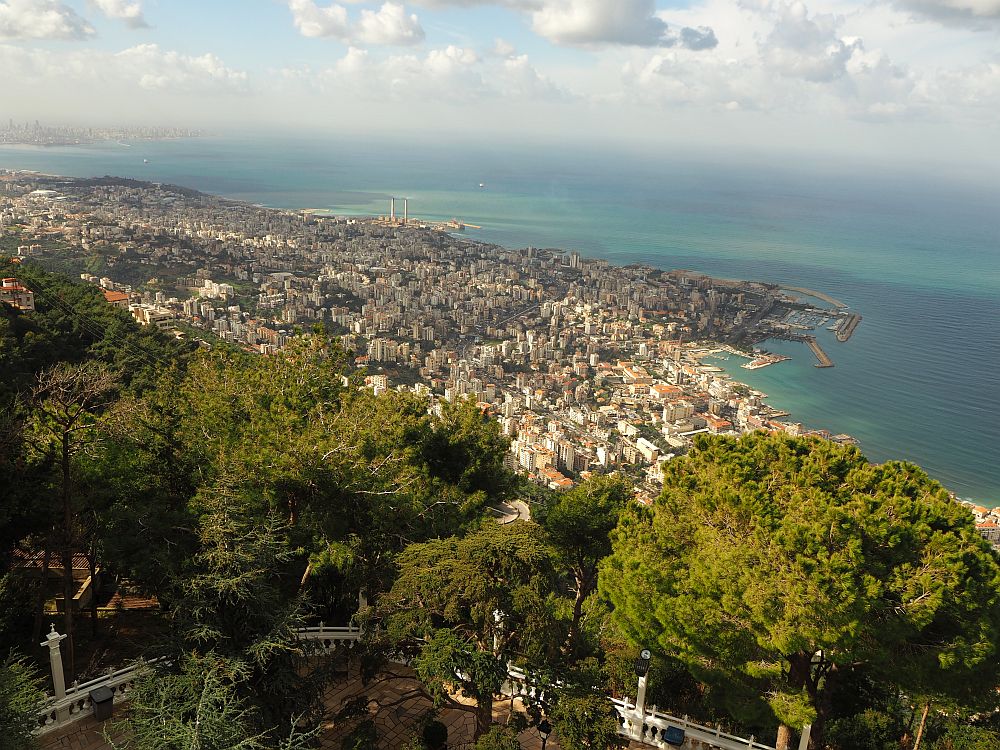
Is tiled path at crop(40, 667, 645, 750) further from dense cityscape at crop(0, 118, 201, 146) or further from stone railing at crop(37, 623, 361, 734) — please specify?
dense cityscape at crop(0, 118, 201, 146)

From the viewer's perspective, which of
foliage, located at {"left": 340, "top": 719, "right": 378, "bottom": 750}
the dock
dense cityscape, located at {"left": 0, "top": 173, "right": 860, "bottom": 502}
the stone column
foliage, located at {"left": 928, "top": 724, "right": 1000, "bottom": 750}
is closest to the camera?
foliage, located at {"left": 340, "top": 719, "right": 378, "bottom": 750}

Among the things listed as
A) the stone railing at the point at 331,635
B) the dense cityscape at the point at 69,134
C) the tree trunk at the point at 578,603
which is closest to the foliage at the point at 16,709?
the stone railing at the point at 331,635

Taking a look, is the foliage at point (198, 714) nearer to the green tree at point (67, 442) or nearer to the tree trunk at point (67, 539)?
the tree trunk at point (67, 539)

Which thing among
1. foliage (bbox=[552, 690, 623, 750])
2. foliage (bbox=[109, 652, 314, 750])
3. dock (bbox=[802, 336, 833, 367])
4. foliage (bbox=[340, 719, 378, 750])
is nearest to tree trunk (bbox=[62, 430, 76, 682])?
foliage (bbox=[109, 652, 314, 750])

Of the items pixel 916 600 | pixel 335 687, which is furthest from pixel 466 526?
pixel 916 600

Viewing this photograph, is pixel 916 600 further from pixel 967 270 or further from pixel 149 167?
pixel 149 167

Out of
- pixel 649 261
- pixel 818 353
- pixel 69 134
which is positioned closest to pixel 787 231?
pixel 649 261
